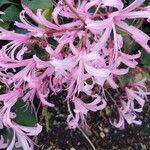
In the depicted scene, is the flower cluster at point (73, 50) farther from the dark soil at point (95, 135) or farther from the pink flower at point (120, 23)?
the dark soil at point (95, 135)

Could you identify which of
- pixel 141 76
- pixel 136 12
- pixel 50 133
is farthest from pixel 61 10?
pixel 50 133

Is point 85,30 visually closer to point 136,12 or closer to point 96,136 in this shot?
point 136,12

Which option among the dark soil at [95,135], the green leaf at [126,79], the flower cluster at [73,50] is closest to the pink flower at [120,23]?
the flower cluster at [73,50]

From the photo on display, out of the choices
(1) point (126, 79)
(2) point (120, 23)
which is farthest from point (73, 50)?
(1) point (126, 79)

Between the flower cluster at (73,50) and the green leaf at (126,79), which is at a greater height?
the flower cluster at (73,50)

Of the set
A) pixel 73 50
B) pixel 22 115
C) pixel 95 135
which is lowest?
pixel 95 135

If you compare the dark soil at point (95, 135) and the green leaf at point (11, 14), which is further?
the dark soil at point (95, 135)

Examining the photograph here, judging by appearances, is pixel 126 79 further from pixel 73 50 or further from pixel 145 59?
pixel 73 50
